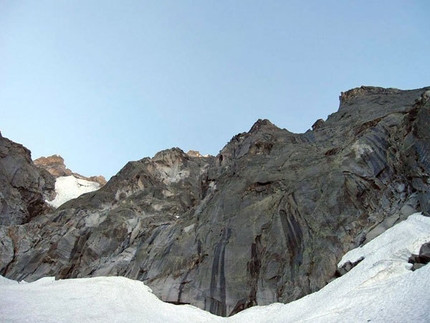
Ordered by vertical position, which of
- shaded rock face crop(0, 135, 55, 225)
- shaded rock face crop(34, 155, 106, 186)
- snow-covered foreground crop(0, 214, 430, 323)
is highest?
shaded rock face crop(34, 155, 106, 186)

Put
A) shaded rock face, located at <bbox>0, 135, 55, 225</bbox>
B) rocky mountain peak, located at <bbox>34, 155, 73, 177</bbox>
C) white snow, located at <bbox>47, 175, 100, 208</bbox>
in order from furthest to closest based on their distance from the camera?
rocky mountain peak, located at <bbox>34, 155, 73, 177</bbox>, white snow, located at <bbox>47, 175, 100, 208</bbox>, shaded rock face, located at <bbox>0, 135, 55, 225</bbox>

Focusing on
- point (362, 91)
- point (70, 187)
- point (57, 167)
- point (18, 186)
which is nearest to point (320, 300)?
point (362, 91)

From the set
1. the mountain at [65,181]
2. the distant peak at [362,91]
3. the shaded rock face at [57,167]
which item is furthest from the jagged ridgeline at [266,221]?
the shaded rock face at [57,167]

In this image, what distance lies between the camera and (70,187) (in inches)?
3410

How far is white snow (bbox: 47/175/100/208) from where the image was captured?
3053 inches

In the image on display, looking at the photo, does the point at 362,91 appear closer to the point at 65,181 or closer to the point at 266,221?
the point at 266,221

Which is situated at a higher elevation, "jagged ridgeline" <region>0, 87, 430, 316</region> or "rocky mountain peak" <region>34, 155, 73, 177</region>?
"rocky mountain peak" <region>34, 155, 73, 177</region>

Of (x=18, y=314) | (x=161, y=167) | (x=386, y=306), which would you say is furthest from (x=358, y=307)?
(x=161, y=167)

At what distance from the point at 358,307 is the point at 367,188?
13.8 meters

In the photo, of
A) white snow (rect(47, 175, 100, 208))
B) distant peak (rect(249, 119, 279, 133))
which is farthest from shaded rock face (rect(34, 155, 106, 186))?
distant peak (rect(249, 119, 279, 133))

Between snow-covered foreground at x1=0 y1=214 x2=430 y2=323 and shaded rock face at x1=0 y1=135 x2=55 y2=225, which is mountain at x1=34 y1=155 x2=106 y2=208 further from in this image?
snow-covered foreground at x1=0 y1=214 x2=430 y2=323

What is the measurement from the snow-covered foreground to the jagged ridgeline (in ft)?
4.92

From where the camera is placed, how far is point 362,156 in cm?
2741

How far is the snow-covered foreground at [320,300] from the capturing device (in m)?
12.2
